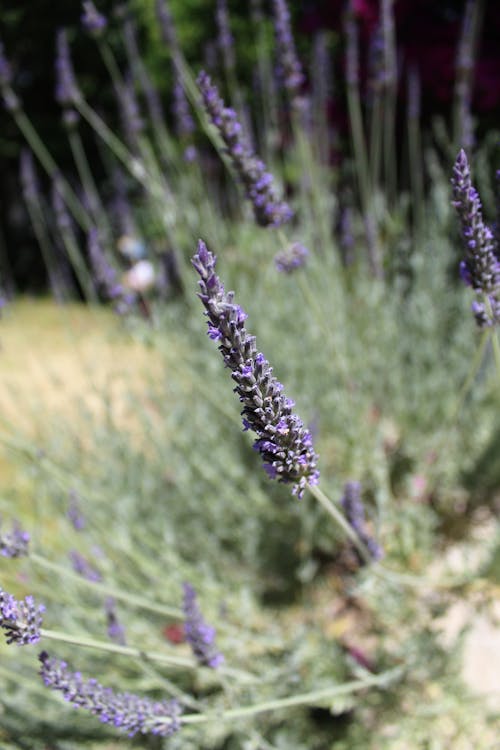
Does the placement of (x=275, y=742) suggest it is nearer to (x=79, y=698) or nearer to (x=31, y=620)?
(x=79, y=698)

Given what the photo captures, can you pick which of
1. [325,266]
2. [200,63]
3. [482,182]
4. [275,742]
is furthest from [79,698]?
[200,63]

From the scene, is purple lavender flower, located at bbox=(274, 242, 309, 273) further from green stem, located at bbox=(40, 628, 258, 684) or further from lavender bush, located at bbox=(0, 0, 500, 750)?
green stem, located at bbox=(40, 628, 258, 684)

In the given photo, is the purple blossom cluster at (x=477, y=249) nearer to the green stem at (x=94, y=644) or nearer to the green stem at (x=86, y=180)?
the green stem at (x=94, y=644)

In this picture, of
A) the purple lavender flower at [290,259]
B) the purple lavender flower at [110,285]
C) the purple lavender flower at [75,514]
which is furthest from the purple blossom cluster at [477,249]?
the purple lavender flower at [110,285]

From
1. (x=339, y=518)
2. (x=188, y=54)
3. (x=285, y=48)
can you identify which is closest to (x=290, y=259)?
(x=285, y=48)

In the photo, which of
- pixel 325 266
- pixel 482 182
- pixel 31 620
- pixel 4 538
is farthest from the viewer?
pixel 482 182

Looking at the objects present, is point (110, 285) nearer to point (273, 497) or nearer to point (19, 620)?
point (273, 497)
